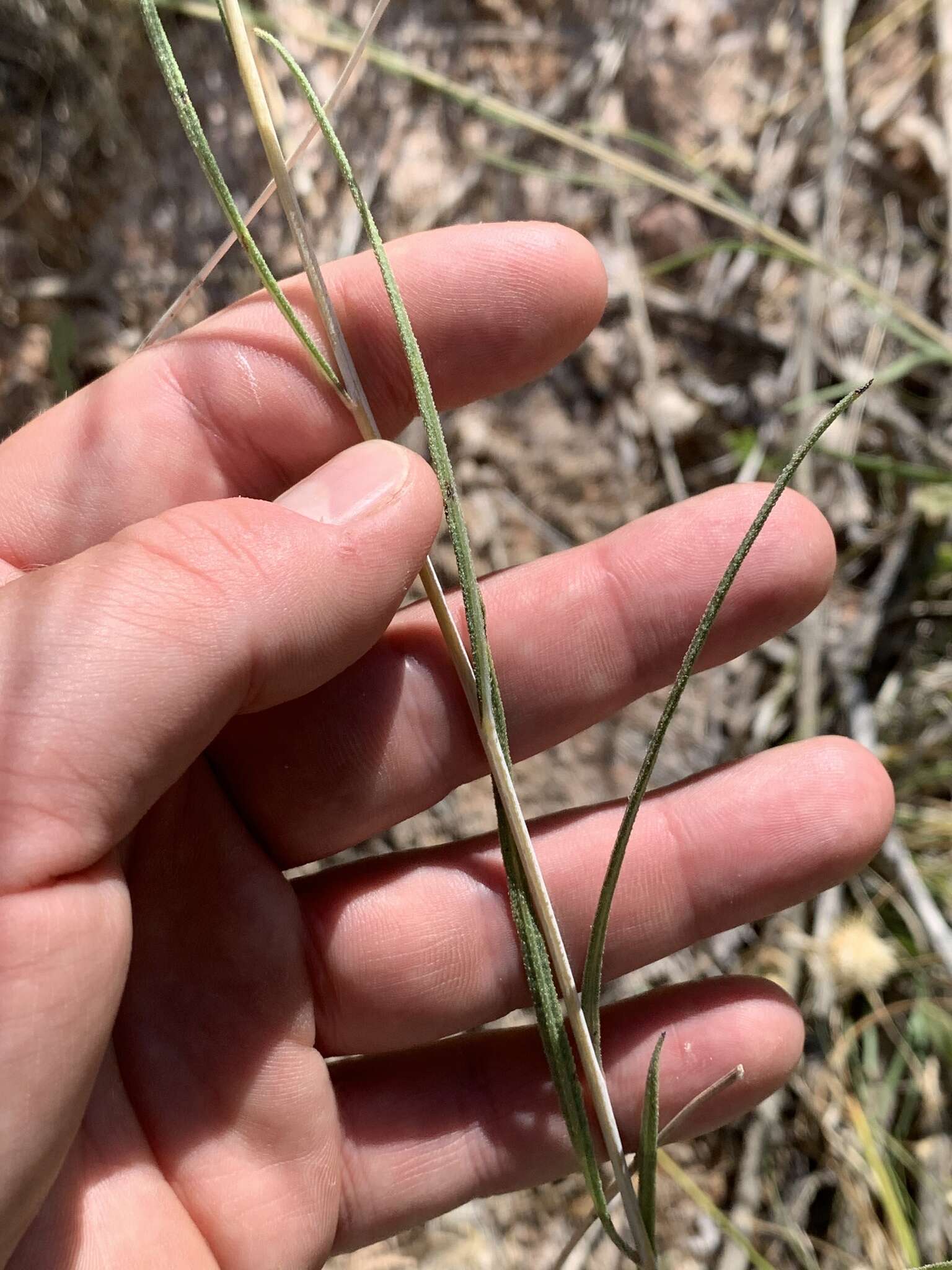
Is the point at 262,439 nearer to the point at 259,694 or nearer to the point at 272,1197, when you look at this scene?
the point at 259,694

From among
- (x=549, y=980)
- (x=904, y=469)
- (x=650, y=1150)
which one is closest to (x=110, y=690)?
(x=549, y=980)

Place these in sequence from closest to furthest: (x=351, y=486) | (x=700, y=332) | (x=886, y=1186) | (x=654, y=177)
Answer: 1. (x=351, y=486)
2. (x=886, y=1186)
3. (x=654, y=177)
4. (x=700, y=332)

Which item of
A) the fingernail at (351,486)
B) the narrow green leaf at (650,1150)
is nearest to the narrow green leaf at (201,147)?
the fingernail at (351,486)

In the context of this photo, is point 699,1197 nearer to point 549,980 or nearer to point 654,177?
point 549,980

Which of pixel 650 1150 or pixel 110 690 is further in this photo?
pixel 650 1150

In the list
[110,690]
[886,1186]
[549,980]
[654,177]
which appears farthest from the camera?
[654,177]

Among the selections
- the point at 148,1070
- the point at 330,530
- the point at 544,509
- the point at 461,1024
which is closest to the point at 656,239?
the point at 544,509

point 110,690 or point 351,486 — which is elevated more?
point 351,486

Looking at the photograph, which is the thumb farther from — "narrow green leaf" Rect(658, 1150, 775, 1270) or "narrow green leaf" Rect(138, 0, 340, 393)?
"narrow green leaf" Rect(658, 1150, 775, 1270)
